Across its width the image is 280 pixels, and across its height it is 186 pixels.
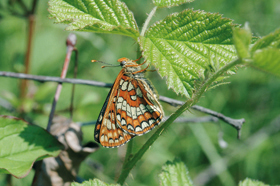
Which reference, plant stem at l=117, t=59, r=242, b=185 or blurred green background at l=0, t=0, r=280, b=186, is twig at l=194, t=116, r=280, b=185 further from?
plant stem at l=117, t=59, r=242, b=185

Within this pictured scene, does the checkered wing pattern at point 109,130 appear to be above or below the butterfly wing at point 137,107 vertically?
below

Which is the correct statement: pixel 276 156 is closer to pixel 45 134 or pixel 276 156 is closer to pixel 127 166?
pixel 127 166

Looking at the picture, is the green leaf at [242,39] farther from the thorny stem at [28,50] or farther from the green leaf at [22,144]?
the thorny stem at [28,50]

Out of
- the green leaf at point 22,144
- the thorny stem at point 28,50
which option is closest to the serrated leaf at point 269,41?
the green leaf at point 22,144

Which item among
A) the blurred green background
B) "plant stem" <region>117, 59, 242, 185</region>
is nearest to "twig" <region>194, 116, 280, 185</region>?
the blurred green background

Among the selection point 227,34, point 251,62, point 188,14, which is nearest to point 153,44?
point 188,14

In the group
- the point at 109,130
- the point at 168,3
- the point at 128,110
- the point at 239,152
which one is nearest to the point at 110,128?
the point at 109,130
